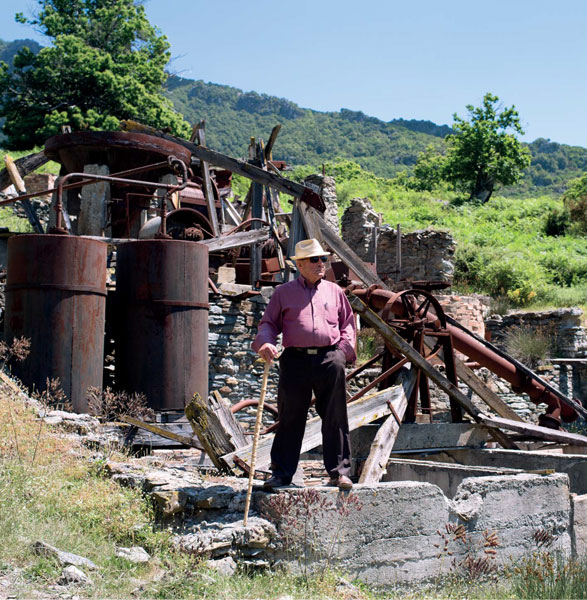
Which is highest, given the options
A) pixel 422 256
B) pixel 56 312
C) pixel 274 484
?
pixel 422 256

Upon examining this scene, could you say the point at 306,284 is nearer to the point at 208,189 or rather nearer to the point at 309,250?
the point at 309,250

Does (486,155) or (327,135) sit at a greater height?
(327,135)

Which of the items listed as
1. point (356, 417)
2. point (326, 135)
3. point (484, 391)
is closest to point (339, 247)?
point (484, 391)

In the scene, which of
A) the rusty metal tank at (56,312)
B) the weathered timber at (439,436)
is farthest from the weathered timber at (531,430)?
the rusty metal tank at (56,312)

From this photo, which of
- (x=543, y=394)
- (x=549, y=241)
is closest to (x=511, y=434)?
(x=543, y=394)

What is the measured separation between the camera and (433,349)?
823 cm

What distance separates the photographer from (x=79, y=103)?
2528 centimetres

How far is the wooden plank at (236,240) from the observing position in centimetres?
1018

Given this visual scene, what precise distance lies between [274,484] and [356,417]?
197cm

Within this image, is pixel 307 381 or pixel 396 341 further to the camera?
pixel 396 341

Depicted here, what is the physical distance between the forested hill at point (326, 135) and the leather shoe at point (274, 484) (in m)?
75.5

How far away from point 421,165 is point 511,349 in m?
35.3

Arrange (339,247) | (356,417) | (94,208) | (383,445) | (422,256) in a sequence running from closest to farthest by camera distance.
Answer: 1. (383,445)
2. (356,417)
3. (339,247)
4. (94,208)
5. (422,256)

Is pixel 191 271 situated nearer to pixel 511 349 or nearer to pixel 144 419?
pixel 144 419
